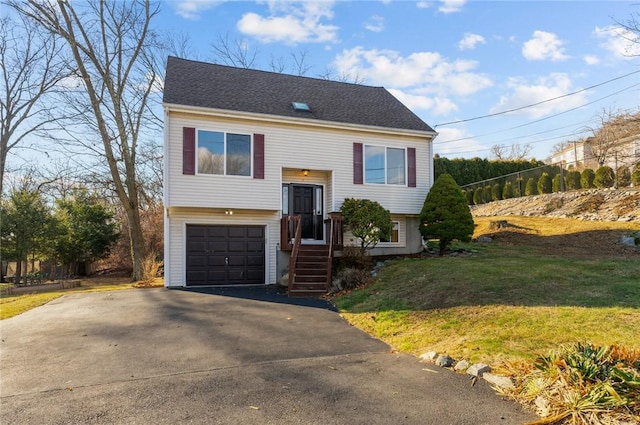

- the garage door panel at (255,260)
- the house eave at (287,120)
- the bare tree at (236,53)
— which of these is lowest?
the garage door panel at (255,260)

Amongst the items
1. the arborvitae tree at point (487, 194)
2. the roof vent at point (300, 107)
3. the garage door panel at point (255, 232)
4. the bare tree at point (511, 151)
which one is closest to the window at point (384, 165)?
the roof vent at point (300, 107)

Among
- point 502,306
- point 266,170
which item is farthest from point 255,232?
point 502,306

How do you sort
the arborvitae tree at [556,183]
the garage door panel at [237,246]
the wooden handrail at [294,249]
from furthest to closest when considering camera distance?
the arborvitae tree at [556,183], the garage door panel at [237,246], the wooden handrail at [294,249]

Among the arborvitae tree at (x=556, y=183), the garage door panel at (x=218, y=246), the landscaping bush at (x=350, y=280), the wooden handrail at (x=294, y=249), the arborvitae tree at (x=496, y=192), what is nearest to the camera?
the landscaping bush at (x=350, y=280)

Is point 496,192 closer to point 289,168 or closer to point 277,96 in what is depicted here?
point 289,168

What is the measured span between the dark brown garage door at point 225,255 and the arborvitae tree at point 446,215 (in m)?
5.79

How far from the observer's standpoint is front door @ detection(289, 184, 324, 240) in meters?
13.9

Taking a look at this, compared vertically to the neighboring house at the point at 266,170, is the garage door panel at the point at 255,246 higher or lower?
lower

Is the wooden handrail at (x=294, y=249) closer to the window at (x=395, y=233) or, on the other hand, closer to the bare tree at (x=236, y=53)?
the window at (x=395, y=233)

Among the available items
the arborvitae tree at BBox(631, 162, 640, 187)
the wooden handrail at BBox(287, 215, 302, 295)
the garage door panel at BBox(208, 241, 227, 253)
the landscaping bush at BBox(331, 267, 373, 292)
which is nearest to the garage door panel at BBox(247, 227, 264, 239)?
the garage door panel at BBox(208, 241, 227, 253)

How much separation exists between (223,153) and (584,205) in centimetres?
1482

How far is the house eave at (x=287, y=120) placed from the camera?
11.9 m

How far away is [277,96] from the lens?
14.5 metres

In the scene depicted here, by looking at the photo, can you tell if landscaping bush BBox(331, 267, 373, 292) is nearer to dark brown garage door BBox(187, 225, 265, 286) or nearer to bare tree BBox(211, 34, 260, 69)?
dark brown garage door BBox(187, 225, 265, 286)
